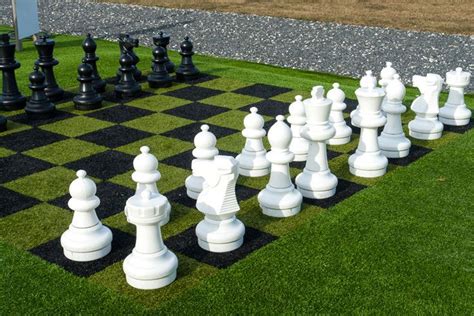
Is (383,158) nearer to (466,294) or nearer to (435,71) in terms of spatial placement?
(466,294)

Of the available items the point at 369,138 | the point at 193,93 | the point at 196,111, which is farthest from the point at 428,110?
the point at 193,93

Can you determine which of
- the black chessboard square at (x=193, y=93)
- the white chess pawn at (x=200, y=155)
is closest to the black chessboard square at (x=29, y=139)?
the black chessboard square at (x=193, y=93)

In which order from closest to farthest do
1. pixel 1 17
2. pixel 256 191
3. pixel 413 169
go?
pixel 256 191
pixel 413 169
pixel 1 17

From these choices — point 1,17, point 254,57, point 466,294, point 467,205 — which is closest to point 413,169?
point 467,205

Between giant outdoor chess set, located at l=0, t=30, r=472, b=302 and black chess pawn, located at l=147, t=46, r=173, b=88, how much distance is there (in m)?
0.01

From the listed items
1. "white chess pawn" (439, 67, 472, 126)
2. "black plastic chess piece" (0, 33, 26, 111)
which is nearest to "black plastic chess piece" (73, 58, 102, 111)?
"black plastic chess piece" (0, 33, 26, 111)

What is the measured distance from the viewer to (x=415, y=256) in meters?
3.63

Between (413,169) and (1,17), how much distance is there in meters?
10.7

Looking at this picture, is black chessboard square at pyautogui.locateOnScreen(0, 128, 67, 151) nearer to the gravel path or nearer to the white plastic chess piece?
the white plastic chess piece

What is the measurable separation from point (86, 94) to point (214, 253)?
3118mm

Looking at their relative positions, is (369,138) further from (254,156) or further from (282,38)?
(282,38)

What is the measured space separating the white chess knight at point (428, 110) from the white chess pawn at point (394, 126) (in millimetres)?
409

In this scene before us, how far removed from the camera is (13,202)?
4.34 meters

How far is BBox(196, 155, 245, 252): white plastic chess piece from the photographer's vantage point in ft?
11.9
